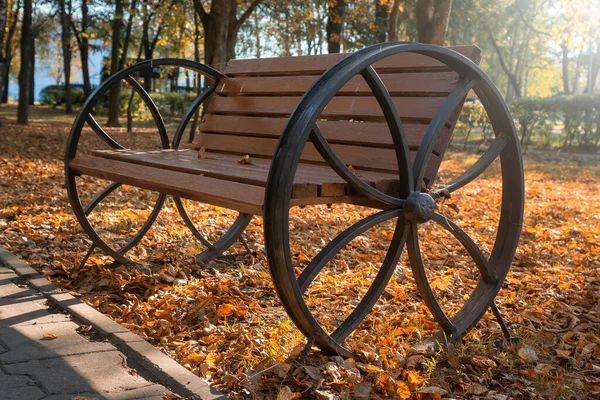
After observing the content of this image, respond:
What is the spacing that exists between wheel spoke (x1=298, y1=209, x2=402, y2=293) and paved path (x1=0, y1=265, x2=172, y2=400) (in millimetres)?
624

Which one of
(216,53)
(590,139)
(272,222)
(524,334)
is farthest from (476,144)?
(272,222)

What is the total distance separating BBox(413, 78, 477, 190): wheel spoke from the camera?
2602 mm

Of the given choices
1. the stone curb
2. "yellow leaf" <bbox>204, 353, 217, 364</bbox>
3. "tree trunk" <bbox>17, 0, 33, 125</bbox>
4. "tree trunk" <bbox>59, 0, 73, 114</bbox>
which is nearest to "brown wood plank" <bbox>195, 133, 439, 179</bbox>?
"yellow leaf" <bbox>204, 353, 217, 364</bbox>

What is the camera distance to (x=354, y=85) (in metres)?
3.33

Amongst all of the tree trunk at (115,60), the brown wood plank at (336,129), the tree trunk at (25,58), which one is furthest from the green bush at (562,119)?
the brown wood plank at (336,129)

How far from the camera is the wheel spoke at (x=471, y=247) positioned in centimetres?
279

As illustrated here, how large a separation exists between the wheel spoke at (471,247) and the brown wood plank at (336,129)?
0.31m

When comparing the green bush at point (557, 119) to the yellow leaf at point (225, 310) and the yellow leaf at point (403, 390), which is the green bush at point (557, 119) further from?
the yellow leaf at point (403, 390)

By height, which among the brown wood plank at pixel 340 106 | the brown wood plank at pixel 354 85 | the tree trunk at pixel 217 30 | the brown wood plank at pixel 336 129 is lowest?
the brown wood plank at pixel 336 129

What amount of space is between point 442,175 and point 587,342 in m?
7.07

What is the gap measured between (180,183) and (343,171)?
2.67 ft

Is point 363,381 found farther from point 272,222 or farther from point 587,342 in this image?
point 587,342

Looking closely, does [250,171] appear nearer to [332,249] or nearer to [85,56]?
[332,249]

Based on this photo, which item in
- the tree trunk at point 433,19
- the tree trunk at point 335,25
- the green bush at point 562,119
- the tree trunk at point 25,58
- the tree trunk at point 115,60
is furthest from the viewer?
the tree trunk at point 115,60
